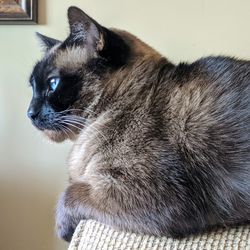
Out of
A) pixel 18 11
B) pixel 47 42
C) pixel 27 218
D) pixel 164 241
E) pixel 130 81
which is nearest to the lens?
pixel 164 241

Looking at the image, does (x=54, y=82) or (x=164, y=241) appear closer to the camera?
(x=164, y=241)

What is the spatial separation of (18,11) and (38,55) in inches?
5.5

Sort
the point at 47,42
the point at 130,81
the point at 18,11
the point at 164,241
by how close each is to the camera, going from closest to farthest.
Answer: the point at 164,241
the point at 130,81
the point at 47,42
the point at 18,11

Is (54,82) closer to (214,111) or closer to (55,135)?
(55,135)

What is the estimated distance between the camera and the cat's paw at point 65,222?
85 centimetres

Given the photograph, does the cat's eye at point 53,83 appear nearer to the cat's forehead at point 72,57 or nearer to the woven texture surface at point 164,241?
the cat's forehead at point 72,57

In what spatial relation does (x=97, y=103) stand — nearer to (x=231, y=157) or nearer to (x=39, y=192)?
(x=231, y=157)

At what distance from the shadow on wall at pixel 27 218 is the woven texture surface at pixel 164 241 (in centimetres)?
68

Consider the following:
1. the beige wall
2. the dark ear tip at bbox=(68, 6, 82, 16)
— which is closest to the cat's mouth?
the dark ear tip at bbox=(68, 6, 82, 16)

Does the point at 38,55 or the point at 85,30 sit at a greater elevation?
the point at 85,30

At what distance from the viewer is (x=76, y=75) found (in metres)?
0.92

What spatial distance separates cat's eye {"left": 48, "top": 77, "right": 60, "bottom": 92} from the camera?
922mm

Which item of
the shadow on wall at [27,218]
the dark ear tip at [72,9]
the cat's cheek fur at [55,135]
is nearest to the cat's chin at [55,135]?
the cat's cheek fur at [55,135]

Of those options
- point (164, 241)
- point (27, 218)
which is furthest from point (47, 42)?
point (27, 218)
